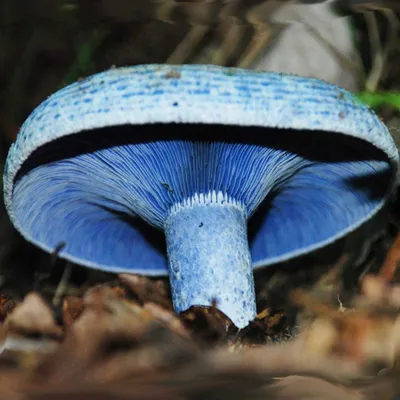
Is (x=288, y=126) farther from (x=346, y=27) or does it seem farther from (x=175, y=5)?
(x=175, y=5)

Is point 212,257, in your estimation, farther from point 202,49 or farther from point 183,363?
point 202,49

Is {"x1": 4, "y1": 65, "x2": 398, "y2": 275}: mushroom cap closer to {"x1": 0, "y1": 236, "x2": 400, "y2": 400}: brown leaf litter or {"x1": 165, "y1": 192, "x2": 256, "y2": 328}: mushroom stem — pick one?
{"x1": 165, "y1": 192, "x2": 256, "y2": 328}: mushroom stem

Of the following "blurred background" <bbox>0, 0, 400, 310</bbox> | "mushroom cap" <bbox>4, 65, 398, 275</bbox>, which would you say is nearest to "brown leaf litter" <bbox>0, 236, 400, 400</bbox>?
"mushroom cap" <bbox>4, 65, 398, 275</bbox>

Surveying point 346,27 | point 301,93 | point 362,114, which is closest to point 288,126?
point 301,93

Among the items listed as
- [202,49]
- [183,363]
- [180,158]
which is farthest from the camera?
[202,49]

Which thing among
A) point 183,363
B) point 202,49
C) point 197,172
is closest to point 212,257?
point 197,172

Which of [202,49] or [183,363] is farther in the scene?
[202,49]

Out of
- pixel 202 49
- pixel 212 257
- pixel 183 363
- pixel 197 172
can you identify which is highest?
pixel 183 363
